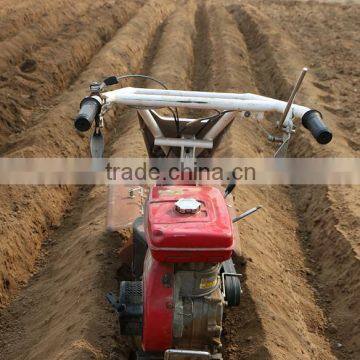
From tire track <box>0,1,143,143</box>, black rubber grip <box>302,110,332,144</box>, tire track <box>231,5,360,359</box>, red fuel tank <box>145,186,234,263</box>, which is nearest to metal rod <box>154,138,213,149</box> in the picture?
red fuel tank <box>145,186,234,263</box>

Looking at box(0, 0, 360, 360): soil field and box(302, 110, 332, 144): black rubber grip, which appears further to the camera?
box(0, 0, 360, 360): soil field

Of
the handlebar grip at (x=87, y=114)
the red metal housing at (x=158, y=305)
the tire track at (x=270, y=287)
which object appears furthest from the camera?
the tire track at (x=270, y=287)

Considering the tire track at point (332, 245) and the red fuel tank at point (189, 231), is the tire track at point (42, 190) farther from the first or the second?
the tire track at point (332, 245)

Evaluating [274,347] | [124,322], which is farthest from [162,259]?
[274,347]

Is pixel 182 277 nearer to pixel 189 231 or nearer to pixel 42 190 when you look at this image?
pixel 189 231

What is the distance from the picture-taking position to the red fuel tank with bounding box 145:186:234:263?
3.75 m

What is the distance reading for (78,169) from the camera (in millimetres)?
9383

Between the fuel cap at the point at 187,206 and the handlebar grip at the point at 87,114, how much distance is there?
0.85 metres

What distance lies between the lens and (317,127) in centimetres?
390

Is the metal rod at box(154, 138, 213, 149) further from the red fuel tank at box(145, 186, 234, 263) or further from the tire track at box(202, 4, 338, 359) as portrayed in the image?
the tire track at box(202, 4, 338, 359)

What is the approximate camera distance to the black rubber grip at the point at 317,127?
12.6ft

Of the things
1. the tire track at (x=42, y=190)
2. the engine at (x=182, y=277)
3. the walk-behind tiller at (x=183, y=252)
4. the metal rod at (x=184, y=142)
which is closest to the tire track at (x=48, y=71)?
the tire track at (x=42, y=190)

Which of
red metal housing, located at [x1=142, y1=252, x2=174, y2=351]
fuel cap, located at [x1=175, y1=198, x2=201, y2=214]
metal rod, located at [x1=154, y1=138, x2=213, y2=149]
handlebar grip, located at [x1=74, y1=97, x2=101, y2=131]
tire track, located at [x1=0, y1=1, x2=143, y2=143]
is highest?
handlebar grip, located at [x1=74, y1=97, x2=101, y2=131]

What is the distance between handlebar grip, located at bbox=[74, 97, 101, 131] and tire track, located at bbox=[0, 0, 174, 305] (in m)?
3.03
